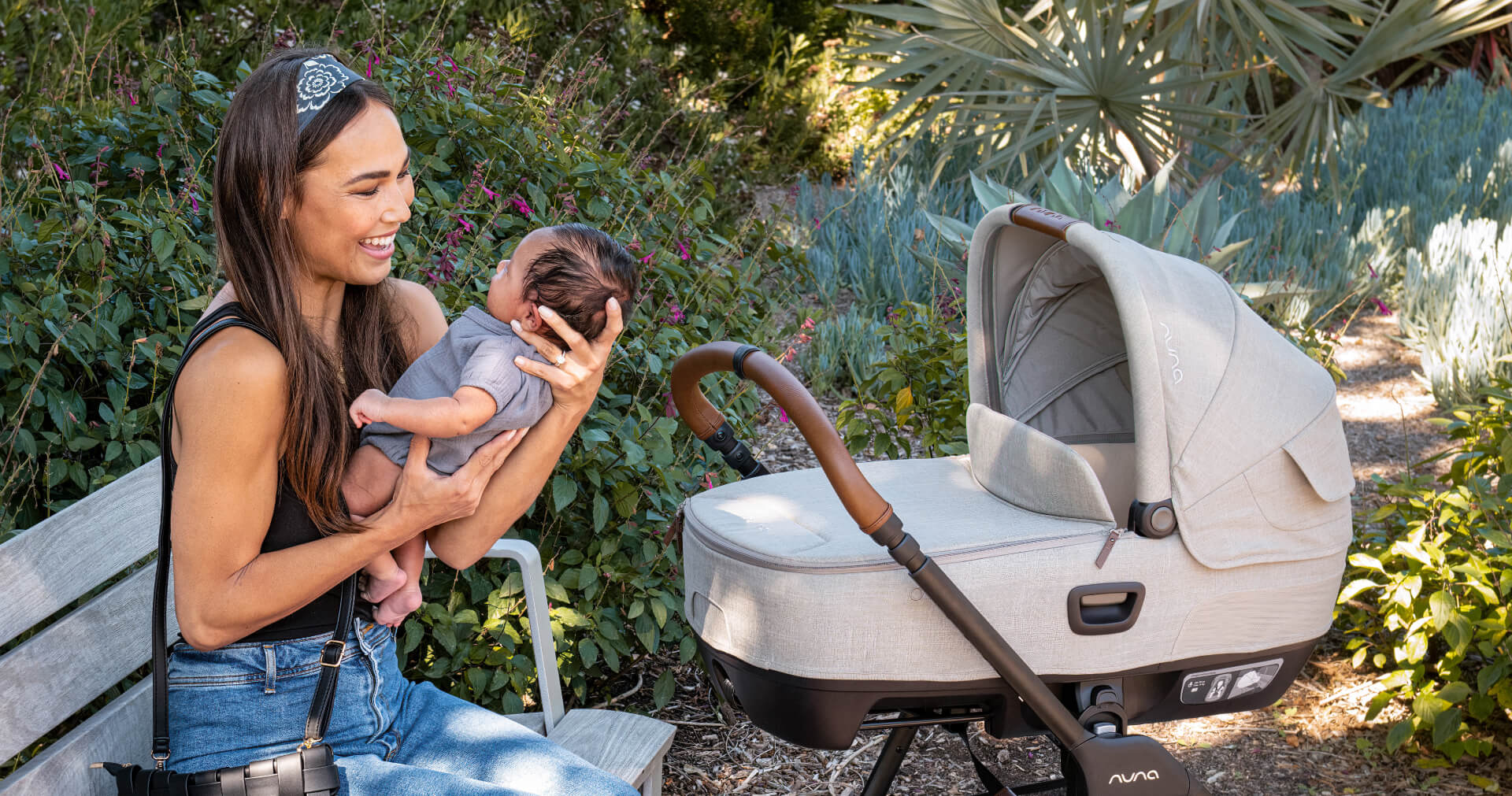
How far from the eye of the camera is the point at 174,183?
3117 mm

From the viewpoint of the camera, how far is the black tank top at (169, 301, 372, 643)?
5.10 feet

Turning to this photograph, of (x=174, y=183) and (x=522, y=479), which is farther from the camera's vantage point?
(x=174, y=183)

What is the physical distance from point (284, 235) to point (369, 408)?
26 centimetres

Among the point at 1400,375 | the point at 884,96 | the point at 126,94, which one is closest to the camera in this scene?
the point at 126,94

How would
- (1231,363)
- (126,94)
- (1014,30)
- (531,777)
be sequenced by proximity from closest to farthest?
(531,777) < (1231,363) < (126,94) < (1014,30)

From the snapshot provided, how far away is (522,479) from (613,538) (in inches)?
37.2

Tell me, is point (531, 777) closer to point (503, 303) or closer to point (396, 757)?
point (396, 757)

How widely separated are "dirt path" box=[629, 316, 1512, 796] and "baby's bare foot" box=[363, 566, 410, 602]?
1.08 m

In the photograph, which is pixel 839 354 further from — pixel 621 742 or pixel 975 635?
pixel 975 635

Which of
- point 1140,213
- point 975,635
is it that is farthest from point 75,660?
point 1140,213

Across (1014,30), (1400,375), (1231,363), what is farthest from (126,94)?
(1400,375)

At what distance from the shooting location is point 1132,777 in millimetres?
1745

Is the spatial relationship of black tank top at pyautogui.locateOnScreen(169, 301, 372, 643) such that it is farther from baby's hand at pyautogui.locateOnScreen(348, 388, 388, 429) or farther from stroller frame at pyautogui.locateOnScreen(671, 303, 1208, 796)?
stroller frame at pyautogui.locateOnScreen(671, 303, 1208, 796)

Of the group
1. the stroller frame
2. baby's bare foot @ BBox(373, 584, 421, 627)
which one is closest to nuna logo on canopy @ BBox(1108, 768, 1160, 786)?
the stroller frame
